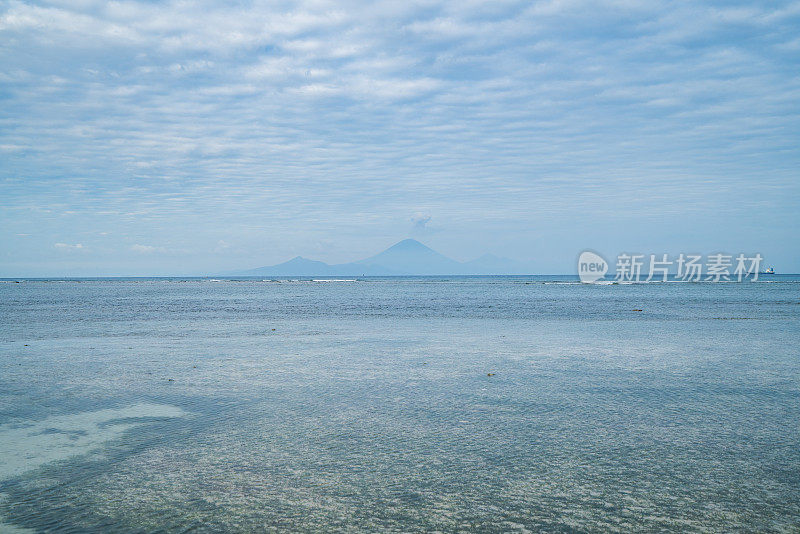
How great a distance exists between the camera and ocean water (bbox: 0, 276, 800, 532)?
401cm

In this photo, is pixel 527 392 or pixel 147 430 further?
pixel 527 392

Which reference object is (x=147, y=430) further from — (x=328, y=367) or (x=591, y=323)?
(x=591, y=323)

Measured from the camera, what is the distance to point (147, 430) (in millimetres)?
6301

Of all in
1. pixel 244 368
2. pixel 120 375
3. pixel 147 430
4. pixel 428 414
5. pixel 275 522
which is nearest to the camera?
pixel 275 522

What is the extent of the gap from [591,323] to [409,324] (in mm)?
7140

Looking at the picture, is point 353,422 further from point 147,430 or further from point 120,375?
point 120,375

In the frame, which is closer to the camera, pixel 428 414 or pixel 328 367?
pixel 428 414

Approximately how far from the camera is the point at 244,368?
10.7 metres

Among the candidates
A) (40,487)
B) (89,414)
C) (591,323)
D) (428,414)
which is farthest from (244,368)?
(591,323)

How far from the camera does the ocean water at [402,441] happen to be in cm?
401

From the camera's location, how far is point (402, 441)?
18.9ft

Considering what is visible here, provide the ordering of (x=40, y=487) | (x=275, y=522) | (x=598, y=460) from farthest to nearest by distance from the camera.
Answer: (x=598, y=460) → (x=40, y=487) → (x=275, y=522)

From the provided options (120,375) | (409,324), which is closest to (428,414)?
(120,375)

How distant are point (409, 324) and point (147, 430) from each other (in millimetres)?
14824
